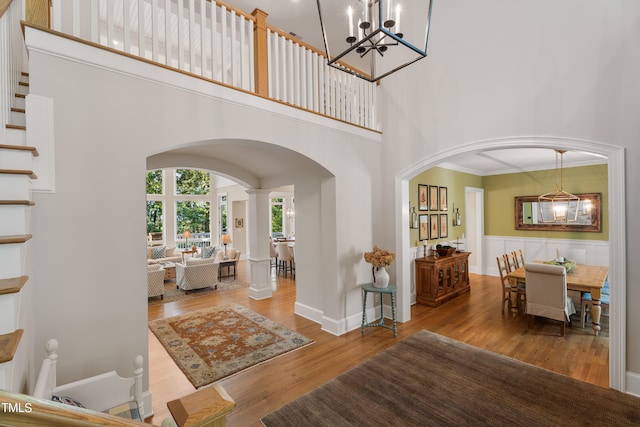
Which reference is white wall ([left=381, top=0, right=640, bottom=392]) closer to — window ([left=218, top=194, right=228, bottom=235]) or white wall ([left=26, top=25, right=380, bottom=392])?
white wall ([left=26, top=25, right=380, bottom=392])

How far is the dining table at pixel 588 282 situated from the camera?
3.83m

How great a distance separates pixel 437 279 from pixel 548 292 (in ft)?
5.43

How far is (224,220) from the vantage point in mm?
11961

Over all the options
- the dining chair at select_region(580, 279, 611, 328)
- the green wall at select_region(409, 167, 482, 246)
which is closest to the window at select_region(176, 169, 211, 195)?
the green wall at select_region(409, 167, 482, 246)

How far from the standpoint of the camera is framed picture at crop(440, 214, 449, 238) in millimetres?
6441

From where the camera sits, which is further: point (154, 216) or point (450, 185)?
point (154, 216)

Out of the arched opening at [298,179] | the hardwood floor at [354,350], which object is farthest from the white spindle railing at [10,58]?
the hardwood floor at [354,350]

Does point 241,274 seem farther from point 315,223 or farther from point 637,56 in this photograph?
point 637,56

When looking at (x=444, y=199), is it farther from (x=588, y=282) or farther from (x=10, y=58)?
(x=10, y=58)

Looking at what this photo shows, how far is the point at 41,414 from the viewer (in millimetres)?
506

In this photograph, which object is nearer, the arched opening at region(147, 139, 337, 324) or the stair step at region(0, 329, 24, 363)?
the stair step at region(0, 329, 24, 363)

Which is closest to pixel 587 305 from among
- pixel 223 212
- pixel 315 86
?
pixel 315 86

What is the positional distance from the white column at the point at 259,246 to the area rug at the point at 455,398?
3.24 m

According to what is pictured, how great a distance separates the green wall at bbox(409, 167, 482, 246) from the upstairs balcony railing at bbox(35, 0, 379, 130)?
1787mm
